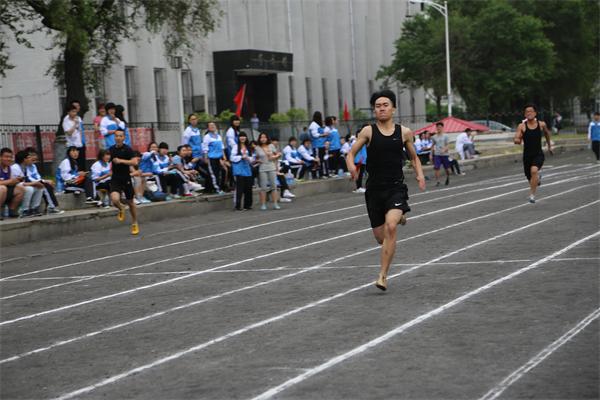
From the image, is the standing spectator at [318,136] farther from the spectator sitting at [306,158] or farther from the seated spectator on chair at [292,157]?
the seated spectator on chair at [292,157]

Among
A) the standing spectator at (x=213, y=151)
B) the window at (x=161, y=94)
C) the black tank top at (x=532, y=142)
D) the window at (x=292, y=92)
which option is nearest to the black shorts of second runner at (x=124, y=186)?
the standing spectator at (x=213, y=151)

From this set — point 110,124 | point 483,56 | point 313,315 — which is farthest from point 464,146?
point 313,315

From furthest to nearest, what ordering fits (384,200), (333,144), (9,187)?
1. (333,144)
2. (9,187)
3. (384,200)

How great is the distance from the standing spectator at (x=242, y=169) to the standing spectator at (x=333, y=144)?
7225 millimetres

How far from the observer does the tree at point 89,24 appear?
26.4 m

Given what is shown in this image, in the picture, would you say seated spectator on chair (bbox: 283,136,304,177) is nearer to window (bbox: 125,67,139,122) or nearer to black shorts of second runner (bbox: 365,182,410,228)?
window (bbox: 125,67,139,122)

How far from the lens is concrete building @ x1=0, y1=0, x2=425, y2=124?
4288 cm

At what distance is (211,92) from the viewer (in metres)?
58.4

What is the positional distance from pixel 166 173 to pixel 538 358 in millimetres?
19095

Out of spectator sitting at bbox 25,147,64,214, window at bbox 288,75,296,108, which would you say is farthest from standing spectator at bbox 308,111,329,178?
window at bbox 288,75,296,108

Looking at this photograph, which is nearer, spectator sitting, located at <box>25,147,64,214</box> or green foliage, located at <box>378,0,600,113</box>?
spectator sitting, located at <box>25,147,64,214</box>

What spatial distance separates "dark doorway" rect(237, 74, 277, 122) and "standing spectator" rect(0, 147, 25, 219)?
43.4 m

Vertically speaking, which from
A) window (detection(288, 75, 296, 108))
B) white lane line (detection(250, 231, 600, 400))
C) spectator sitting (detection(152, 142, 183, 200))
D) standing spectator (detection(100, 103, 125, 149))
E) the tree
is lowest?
white lane line (detection(250, 231, 600, 400))

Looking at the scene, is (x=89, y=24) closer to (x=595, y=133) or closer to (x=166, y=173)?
(x=166, y=173)
